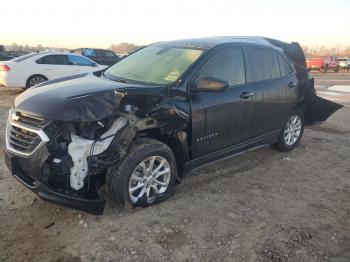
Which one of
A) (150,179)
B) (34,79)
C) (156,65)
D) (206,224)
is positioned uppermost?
(156,65)

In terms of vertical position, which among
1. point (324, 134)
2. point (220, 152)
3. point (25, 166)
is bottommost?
point (324, 134)

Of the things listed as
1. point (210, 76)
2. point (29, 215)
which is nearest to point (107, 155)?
point (29, 215)

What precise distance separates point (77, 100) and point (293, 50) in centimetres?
444

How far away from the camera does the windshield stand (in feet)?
14.6

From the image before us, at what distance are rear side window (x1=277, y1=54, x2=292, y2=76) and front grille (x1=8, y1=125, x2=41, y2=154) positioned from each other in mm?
3975

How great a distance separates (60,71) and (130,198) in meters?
9.64

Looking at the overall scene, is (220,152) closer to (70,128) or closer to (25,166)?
(70,128)

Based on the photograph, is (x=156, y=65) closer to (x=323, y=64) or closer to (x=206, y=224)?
(x=206, y=224)

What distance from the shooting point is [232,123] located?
4832 mm

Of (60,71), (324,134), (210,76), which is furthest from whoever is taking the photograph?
(60,71)

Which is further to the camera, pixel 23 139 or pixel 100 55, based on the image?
pixel 100 55

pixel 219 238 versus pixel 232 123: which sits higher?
pixel 232 123

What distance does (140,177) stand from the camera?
13.3 ft

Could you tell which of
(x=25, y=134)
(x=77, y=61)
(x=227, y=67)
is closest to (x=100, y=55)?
(x=77, y=61)
